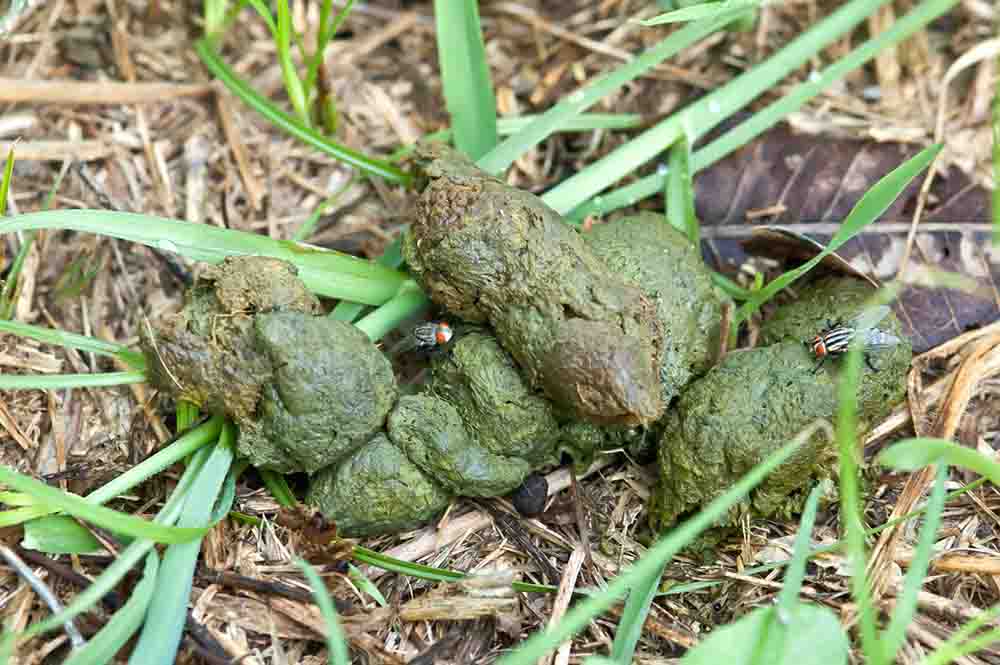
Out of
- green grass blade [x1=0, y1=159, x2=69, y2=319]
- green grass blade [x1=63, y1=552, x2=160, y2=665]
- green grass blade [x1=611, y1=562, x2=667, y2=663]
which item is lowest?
green grass blade [x1=611, y1=562, x2=667, y2=663]

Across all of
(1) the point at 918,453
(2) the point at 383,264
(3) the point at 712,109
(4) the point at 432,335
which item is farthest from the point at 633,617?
(3) the point at 712,109

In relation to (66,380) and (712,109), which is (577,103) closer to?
(712,109)

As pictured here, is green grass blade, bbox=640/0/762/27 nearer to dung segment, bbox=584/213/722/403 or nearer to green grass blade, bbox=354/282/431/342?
dung segment, bbox=584/213/722/403

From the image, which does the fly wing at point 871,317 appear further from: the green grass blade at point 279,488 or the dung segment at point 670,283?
the green grass blade at point 279,488

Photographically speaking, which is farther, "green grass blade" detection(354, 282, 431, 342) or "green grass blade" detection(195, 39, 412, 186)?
"green grass blade" detection(195, 39, 412, 186)

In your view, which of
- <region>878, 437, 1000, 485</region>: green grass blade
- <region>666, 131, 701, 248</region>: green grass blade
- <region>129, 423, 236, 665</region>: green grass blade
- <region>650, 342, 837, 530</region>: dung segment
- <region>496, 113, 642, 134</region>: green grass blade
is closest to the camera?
<region>878, 437, 1000, 485</region>: green grass blade

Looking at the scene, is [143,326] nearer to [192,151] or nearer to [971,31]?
[192,151]

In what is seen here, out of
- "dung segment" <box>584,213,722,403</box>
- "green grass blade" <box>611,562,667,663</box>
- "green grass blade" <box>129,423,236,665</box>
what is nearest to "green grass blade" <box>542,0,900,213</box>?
"dung segment" <box>584,213,722,403</box>

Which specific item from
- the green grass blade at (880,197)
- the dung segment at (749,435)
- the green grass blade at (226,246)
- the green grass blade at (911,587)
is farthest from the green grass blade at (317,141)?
the green grass blade at (911,587)
